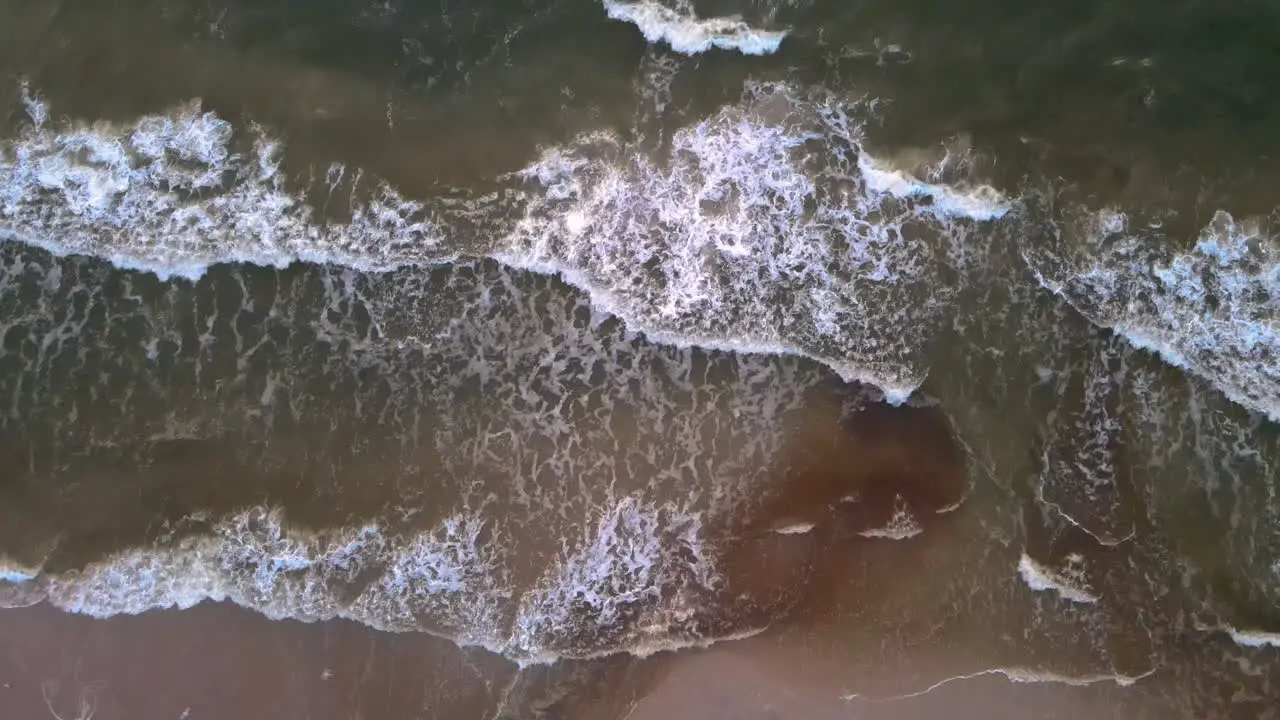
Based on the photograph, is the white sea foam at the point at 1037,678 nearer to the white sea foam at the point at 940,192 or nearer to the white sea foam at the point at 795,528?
the white sea foam at the point at 795,528

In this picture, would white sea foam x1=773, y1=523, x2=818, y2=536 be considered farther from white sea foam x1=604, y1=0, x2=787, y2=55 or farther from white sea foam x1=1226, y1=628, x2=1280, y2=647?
white sea foam x1=604, y1=0, x2=787, y2=55

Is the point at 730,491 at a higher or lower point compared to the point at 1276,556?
higher

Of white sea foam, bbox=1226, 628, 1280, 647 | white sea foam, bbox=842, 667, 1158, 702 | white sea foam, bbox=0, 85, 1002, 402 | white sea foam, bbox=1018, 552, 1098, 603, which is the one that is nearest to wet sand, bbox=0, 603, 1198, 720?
white sea foam, bbox=842, 667, 1158, 702

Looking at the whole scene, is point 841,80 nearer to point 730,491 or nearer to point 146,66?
point 730,491

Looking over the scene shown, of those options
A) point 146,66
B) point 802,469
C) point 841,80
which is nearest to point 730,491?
point 802,469

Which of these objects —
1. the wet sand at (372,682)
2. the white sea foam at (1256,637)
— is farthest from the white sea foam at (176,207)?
the white sea foam at (1256,637)

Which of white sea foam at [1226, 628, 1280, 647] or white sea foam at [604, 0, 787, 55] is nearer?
white sea foam at [1226, 628, 1280, 647]
